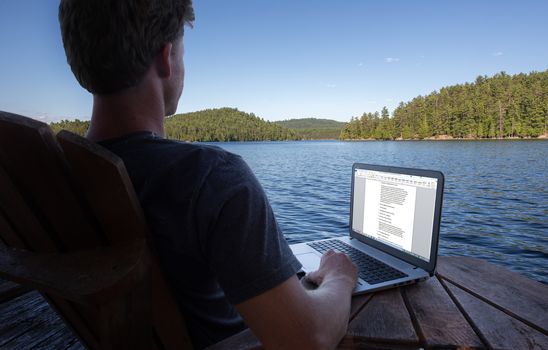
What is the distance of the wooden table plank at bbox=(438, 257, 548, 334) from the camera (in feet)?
3.81

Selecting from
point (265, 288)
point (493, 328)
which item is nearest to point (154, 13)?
point (265, 288)

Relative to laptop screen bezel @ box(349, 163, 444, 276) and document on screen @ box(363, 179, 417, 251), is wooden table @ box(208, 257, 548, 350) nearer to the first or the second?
laptop screen bezel @ box(349, 163, 444, 276)

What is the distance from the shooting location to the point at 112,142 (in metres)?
0.96

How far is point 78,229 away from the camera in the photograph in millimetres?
792

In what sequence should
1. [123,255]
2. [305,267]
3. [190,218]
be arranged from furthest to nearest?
[305,267] → [190,218] → [123,255]

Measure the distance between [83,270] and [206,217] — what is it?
251 millimetres

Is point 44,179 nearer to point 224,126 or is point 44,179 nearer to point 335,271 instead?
point 335,271

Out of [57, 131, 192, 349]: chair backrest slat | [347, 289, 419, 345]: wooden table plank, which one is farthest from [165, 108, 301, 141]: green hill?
[57, 131, 192, 349]: chair backrest slat

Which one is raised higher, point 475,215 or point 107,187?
point 107,187

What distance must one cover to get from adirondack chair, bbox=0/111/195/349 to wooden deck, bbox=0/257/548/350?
44 centimetres

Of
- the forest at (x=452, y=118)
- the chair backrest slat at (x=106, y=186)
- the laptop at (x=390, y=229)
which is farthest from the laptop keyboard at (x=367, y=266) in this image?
the forest at (x=452, y=118)

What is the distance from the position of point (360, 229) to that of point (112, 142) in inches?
56.7

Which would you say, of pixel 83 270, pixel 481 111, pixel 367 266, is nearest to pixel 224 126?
pixel 481 111

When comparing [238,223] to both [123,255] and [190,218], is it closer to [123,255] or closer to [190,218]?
[190,218]
